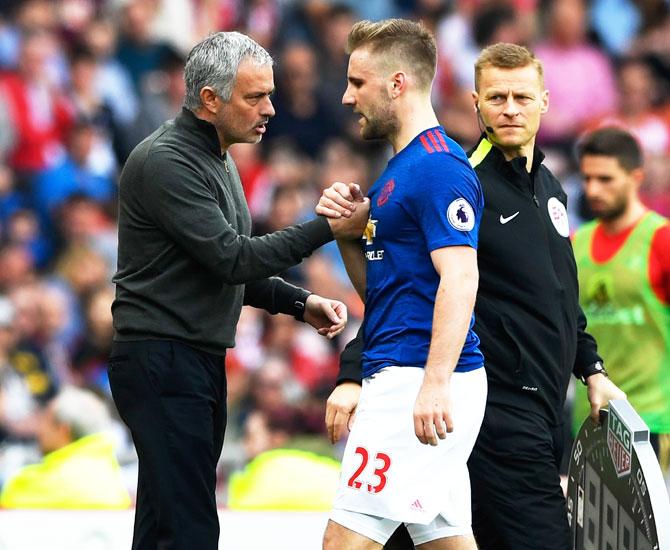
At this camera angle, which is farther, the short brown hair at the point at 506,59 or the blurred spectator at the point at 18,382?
the blurred spectator at the point at 18,382

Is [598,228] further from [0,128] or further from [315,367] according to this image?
[0,128]

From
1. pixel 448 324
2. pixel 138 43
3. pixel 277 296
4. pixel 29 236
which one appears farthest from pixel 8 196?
pixel 448 324

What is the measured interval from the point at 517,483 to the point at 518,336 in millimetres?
501

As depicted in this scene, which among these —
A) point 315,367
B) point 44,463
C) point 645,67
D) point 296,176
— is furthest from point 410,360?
point 645,67

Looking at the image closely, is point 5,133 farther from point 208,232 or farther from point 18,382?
point 208,232

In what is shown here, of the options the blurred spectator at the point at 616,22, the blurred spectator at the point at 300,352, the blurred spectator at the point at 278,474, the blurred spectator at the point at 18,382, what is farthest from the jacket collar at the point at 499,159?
the blurred spectator at the point at 616,22

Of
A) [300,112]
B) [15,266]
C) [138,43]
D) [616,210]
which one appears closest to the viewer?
[616,210]

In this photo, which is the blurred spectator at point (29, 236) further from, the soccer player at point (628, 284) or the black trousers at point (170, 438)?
the black trousers at point (170, 438)

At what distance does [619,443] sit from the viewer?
431cm

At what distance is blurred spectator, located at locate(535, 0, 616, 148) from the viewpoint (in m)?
10.5

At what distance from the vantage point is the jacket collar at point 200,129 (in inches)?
174

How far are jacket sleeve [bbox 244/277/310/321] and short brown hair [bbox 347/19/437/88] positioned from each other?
1059 mm

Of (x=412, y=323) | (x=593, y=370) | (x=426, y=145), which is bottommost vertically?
(x=593, y=370)

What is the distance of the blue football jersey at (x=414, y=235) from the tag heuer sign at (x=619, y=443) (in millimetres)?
562
